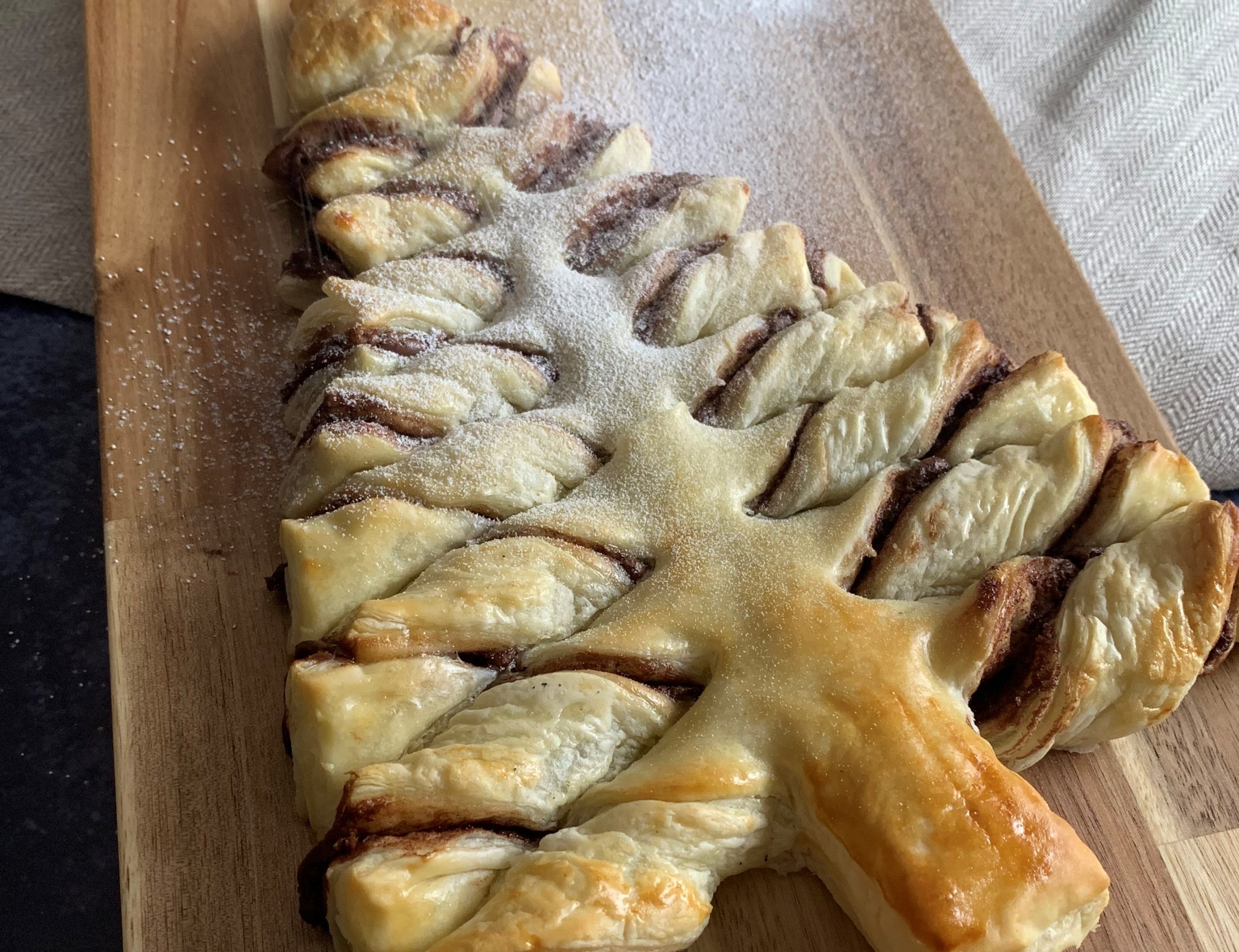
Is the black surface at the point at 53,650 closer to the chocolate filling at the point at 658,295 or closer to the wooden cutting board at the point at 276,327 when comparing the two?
the wooden cutting board at the point at 276,327

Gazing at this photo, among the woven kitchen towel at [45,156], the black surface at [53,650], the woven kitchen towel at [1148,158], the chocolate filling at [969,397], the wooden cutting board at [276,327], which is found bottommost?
the black surface at [53,650]

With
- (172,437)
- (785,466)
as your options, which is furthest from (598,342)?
(172,437)

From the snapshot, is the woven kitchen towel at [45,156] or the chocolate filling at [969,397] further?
the woven kitchen towel at [45,156]

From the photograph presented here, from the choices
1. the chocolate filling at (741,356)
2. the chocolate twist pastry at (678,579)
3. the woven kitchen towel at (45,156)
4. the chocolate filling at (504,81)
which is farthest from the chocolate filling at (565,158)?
the woven kitchen towel at (45,156)

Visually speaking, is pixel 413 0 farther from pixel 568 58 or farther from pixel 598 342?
pixel 598 342

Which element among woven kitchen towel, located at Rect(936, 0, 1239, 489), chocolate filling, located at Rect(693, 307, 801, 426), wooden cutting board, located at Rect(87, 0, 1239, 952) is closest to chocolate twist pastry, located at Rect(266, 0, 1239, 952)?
chocolate filling, located at Rect(693, 307, 801, 426)

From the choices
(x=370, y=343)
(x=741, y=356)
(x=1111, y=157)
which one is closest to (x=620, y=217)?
(x=741, y=356)

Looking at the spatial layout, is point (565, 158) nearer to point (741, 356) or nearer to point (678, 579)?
point (741, 356)
